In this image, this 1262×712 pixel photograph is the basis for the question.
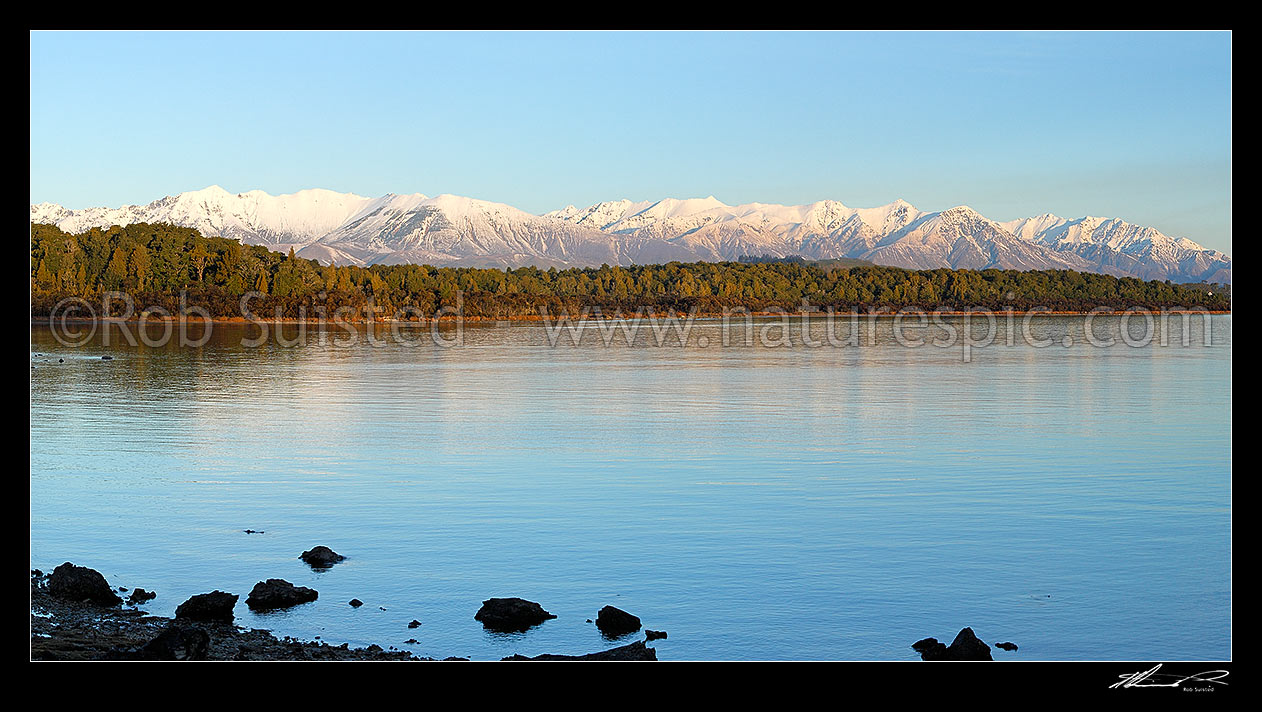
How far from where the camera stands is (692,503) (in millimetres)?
14406

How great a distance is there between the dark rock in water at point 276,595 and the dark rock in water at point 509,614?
1.44 meters

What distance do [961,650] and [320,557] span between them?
581 cm

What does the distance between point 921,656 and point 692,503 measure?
6.36 meters

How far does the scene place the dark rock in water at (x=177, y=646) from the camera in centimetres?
701

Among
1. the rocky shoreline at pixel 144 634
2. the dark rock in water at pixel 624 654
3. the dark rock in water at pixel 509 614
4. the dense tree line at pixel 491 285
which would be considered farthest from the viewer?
the dense tree line at pixel 491 285

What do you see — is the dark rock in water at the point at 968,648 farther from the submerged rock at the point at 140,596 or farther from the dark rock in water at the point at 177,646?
the submerged rock at the point at 140,596

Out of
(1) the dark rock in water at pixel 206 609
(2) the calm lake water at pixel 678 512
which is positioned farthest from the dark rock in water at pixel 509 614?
(1) the dark rock in water at pixel 206 609
